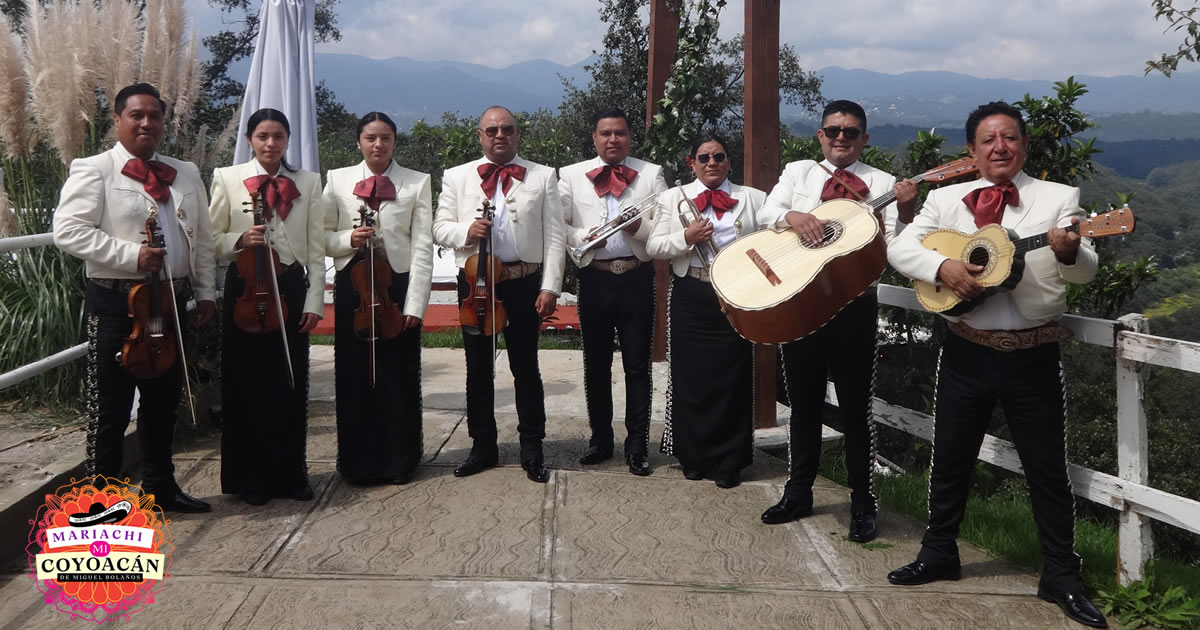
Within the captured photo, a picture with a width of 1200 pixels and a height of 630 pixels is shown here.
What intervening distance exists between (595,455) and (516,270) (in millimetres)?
1296

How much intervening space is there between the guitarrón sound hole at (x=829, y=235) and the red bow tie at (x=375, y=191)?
219 centimetres

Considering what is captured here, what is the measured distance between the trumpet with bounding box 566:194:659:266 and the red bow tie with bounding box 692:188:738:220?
0.91 feet

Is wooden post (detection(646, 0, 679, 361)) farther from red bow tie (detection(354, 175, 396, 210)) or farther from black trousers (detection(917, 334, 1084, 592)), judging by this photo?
black trousers (detection(917, 334, 1084, 592))

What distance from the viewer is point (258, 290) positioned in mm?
4547

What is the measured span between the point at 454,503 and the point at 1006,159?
10.3 feet

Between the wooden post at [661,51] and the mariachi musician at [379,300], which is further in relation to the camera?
the wooden post at [661,51]

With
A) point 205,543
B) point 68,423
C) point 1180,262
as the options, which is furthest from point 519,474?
point 1180,262

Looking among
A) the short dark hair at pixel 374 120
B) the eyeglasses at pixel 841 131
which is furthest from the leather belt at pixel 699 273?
the short dark hair at pixel 374 120

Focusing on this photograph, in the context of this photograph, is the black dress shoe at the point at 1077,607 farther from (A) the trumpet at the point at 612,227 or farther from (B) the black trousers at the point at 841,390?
(A) the trumpet at the point at 612,227

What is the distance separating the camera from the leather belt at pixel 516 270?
5.13 m

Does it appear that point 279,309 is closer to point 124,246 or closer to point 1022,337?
point 124,246

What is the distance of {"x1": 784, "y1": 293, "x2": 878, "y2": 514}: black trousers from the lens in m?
4.50

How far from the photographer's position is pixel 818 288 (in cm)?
407

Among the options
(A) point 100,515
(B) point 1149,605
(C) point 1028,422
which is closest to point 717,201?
(C) point 1028,422
